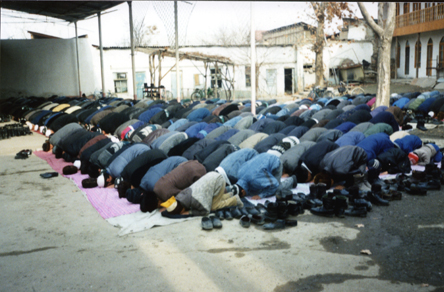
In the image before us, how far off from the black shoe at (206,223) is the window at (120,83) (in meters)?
21.8

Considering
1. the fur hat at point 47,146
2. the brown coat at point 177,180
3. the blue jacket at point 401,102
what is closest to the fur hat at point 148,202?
the brown coat at point 177,180

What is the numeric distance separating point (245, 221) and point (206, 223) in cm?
46

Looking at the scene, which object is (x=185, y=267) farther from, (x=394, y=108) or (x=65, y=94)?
(x=65, y=94)

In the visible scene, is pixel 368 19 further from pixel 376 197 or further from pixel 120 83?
pixel 120 83

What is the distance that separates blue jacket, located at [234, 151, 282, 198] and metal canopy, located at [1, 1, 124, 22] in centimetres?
1272

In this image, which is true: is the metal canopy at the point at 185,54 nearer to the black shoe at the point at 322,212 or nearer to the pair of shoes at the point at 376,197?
the pair of shoes at the point at 376,197

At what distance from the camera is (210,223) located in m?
4.61

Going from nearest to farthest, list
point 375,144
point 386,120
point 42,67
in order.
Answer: point 375,144 → point 386,120 → point 42,67

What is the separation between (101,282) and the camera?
137 inches

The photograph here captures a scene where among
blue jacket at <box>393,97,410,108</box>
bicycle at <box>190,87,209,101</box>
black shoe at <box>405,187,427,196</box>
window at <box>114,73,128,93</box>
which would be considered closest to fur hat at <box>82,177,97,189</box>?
black shoe at <box>405,187,427,196</box>

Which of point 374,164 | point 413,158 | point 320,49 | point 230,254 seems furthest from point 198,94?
point 230,254

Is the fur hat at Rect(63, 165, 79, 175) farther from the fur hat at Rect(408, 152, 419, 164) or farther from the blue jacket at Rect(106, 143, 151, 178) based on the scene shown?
the fur hat at Rect(408, 152, 419, 164)

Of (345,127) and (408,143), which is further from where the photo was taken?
(345,127)

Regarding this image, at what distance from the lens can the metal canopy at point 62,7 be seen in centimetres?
1580
